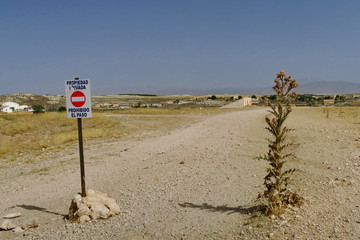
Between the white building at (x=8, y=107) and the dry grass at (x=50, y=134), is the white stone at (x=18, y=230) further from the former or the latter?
the white building at (x=8, y=107)

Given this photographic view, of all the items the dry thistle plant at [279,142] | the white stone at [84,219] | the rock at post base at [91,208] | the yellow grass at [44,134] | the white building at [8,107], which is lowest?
the white building at [8,107]

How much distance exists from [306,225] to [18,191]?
8147mm

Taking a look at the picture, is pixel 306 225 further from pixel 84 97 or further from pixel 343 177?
pixel 84 97

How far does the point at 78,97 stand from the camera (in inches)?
298

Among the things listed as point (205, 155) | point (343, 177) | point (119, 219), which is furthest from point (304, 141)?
point (119, 219)

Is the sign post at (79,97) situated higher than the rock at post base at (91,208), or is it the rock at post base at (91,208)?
the sign post at (79,97)

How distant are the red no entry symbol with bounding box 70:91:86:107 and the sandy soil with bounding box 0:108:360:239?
8.39 ft

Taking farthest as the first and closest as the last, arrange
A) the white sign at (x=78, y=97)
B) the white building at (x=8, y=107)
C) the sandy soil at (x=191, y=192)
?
the white building at (x=8, y=107) → the white sign at (x=78, y=97) → the sandy soil at (x=191, y=192)

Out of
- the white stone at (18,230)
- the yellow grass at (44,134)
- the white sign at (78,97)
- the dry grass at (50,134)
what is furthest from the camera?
the yellow grass at (44,134)

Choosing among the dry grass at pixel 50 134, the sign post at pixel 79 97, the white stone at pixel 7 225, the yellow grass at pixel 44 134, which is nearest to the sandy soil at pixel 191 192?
the white stone at pixel 7 225

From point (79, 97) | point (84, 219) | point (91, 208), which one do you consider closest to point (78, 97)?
point (79, 97)

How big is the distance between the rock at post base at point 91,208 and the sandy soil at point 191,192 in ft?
0.64

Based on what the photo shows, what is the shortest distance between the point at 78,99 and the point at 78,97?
48 mm

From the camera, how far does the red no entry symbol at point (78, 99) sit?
7.54 metres
